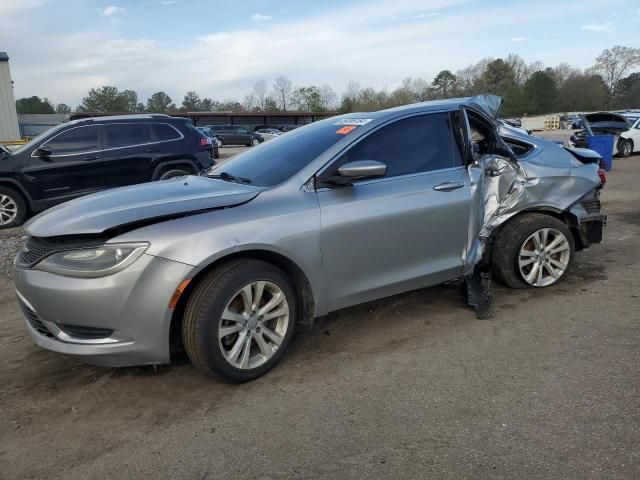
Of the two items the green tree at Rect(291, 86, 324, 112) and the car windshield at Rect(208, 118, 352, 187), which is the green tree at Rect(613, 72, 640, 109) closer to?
the green tree at Rect(291, 86, 324, 112)

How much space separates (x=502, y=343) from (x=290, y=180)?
73.9 inches

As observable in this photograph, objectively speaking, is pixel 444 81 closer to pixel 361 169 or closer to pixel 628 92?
pixel 628 92

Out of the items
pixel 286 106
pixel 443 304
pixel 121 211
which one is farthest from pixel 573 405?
pixel 286 106

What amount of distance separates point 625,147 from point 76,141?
687 inches

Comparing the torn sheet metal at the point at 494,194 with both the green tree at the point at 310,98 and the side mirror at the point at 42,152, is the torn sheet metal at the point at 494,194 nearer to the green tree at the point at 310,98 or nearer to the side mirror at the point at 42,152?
the side mirror at the point at 42,152

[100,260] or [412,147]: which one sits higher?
[412,147]

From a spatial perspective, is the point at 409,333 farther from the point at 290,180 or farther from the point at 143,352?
the point at 143,352

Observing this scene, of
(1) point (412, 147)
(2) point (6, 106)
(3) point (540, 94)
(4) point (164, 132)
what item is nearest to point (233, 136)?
(2) point (6, 106)

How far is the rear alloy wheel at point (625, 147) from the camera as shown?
17.9 meters

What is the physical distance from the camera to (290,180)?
11.3ft

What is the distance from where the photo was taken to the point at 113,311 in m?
2.81

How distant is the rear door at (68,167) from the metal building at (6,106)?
29164mm

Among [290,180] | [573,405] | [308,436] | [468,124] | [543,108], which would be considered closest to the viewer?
[308,436]

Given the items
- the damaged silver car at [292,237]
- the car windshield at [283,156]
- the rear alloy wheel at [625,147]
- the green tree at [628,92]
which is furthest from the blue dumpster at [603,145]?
the green tree at [628,92]
